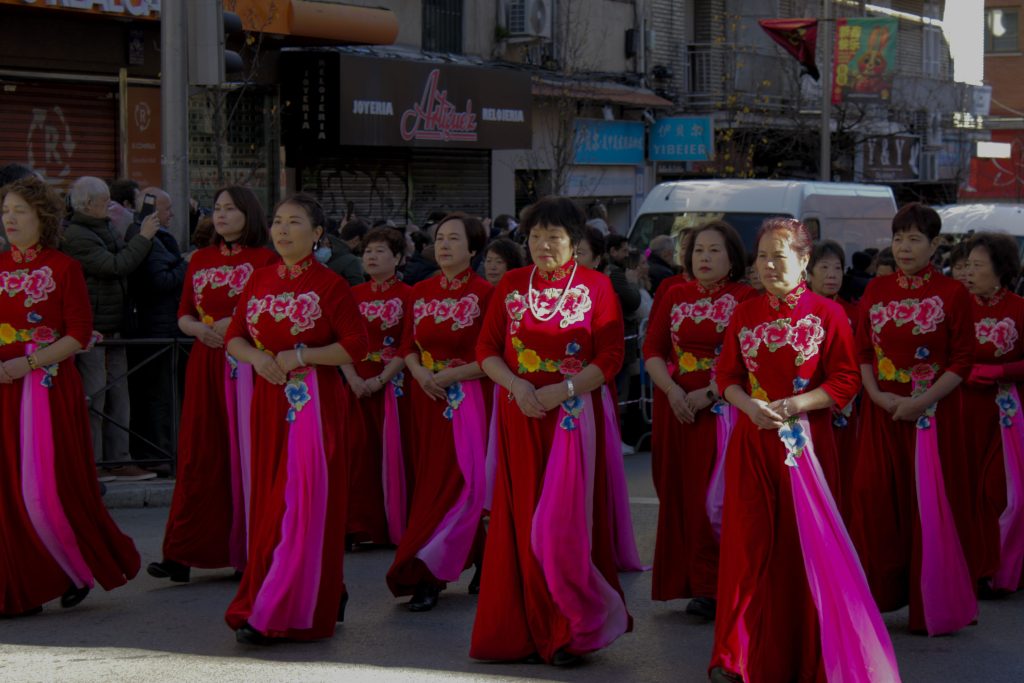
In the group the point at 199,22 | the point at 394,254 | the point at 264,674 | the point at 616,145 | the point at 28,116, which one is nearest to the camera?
the point at 264,674

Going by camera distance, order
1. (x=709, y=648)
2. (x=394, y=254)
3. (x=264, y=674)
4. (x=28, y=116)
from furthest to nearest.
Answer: (x=28, y=116), (x=394, y=254), (x=709, y=648), (x=264, y=674)

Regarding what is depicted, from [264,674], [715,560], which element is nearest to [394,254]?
[715,560]

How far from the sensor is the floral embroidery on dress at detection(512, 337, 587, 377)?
696 centimetres

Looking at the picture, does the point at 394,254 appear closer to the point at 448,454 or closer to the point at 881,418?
the point at 448,454

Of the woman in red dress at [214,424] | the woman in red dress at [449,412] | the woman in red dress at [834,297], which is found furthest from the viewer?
the woman in red dress at [834,297]

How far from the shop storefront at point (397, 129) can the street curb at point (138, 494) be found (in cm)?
846

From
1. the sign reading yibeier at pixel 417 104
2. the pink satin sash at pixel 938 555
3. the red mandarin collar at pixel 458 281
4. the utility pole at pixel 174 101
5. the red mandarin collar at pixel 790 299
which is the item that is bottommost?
the pink satin sash at pixel 938 555

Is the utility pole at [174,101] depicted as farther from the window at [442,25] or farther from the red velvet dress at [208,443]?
the window at [442,25]

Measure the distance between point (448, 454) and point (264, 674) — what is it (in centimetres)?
204

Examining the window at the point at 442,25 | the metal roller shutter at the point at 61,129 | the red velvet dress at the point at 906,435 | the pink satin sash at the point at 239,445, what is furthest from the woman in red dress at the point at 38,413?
the window at the point at 442,25

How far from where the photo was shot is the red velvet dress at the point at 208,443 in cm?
851

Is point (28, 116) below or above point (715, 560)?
above

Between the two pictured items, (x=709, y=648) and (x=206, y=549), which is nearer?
(x=709, y=648)

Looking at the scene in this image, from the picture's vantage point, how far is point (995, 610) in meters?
8.23
